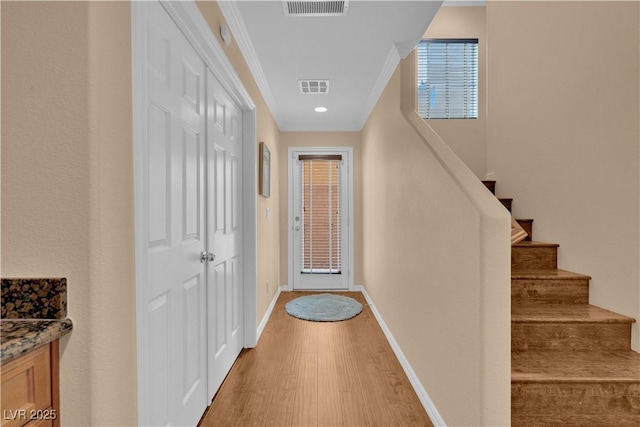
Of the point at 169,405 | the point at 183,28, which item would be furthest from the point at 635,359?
the point at 183,28

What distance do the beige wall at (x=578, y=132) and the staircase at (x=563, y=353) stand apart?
11cm

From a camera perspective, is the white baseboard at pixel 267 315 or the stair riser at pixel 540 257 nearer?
the stair riser at pixel 540 257

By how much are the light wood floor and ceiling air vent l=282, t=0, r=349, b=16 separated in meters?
2.41

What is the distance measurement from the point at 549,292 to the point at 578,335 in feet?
1.15

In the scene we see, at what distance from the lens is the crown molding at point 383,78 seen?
2.56 meters

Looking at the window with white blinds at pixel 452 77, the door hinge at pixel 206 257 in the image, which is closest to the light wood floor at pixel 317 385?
the door hinge at pixel 206 257

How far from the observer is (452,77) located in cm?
391

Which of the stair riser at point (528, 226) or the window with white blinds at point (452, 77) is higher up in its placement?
the window with white blinds at point (452, 77)

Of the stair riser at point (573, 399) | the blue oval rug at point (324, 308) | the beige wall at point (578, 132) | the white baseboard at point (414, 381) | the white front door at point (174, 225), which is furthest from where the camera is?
the blue oval rug at point (324, 308)

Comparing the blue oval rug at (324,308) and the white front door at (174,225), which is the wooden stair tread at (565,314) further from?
the blue oval rug at (324,308)

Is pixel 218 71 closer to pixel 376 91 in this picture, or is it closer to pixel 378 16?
pixel 378 16

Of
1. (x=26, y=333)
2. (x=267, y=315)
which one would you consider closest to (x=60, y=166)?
(x=26, y=333)

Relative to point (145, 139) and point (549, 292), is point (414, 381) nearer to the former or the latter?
point (549, 292)

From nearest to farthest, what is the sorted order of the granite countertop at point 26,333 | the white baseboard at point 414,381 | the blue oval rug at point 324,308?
the granite countertop at point 26,333 < the white baseboard at point 414,381 < the blue oval rug at point 324,308
